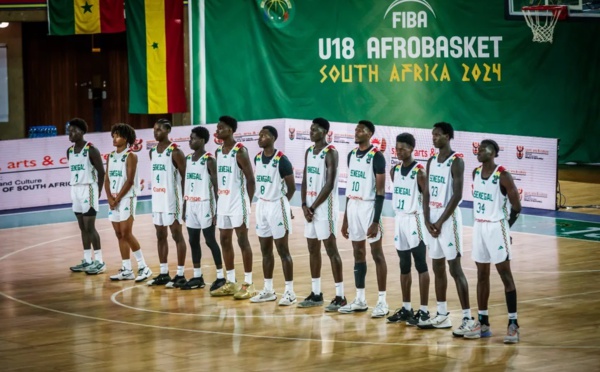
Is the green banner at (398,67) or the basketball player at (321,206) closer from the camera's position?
the basketball player at (321,206)

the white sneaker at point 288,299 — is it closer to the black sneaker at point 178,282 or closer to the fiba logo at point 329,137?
the black sneaker at point 178,282

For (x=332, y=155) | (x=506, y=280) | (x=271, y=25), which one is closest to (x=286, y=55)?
(x=271, y=25)

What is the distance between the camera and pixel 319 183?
13.6 metres

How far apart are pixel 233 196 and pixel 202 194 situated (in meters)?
0.50

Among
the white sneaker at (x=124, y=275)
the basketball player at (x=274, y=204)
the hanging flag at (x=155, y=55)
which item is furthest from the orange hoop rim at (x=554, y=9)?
the white sneaker at (x=124, y=275)

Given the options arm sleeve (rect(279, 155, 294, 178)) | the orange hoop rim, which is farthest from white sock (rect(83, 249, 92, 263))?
the orange hoop rim

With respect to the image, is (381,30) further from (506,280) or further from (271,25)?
(506,280)

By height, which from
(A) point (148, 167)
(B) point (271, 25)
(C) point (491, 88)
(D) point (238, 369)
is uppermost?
(B) point (271, 25)

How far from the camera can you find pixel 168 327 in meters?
12.7

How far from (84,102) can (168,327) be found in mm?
20599

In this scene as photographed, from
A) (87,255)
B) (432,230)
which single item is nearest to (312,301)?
(432,230)

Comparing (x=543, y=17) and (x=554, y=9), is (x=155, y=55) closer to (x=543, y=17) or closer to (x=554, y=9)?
(x=543, y=17)

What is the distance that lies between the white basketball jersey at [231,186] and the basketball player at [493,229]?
3.50 metres

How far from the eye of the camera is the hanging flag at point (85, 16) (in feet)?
92.3
